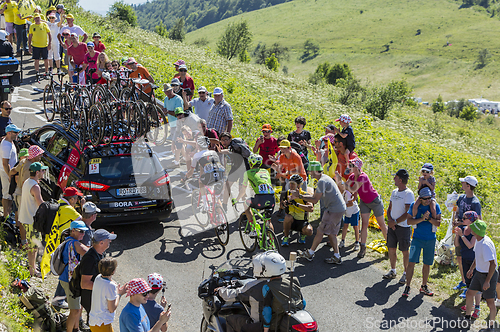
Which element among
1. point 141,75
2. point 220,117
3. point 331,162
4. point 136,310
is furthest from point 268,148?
point 136,310

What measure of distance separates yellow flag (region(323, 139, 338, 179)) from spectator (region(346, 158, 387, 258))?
3.82ft

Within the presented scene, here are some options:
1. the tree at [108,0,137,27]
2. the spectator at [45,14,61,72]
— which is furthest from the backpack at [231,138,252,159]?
the tree at [108,0,137,27]

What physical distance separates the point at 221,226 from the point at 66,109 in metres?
5.33

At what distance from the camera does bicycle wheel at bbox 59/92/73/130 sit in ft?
35.2

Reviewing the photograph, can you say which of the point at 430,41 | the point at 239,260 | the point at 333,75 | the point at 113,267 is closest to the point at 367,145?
the point at 239,260

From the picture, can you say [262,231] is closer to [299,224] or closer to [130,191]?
[299,224]

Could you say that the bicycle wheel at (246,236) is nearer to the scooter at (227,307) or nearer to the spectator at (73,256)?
the scooter at (227,307)

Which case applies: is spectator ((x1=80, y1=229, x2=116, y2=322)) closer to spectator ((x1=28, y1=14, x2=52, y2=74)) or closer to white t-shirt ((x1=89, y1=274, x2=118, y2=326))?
white t-shirt ((x1=89, y1=274, x2=118, y2=326))

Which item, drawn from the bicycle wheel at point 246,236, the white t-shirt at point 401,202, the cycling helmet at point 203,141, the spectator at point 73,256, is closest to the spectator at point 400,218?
the white t-shirt at point 401,202

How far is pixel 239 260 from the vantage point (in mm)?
6391

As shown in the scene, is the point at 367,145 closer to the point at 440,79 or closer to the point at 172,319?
the point at 172,319

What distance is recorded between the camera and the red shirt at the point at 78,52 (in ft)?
44.8

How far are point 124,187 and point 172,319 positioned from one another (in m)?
3.07

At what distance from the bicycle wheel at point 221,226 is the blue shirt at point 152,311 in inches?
158
